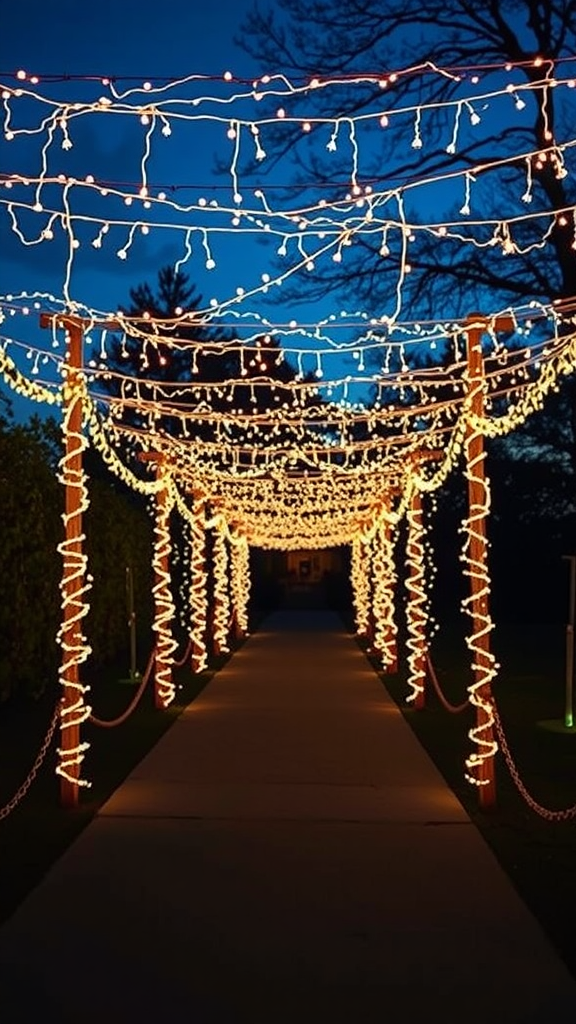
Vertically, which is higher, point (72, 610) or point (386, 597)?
point (72, 610)

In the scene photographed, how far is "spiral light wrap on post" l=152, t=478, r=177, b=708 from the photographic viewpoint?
14891 millimetres

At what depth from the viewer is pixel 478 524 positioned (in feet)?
30.1

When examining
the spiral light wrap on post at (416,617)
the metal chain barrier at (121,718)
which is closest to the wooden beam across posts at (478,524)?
the metal chain barrier at (121,718)

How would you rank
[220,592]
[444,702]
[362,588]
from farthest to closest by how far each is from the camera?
[362,588], [220,592], [444,702]

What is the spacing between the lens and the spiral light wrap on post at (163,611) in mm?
14891

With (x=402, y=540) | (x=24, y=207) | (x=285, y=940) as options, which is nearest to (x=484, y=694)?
(x=285, y=940)

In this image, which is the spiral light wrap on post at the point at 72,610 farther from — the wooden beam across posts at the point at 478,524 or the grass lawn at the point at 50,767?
the wooden beam across posts at the point at 478,524

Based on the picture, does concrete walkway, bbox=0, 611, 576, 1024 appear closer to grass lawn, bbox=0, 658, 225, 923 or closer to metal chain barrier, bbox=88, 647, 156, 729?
grass lawn, bbox=0, 658, 225, 923

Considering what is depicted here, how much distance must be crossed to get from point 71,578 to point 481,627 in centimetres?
286

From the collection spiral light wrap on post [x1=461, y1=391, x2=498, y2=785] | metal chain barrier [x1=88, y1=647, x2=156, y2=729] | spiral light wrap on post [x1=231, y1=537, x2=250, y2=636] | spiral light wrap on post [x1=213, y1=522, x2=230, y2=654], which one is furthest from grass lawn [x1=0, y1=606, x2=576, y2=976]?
spiral light wrap on post [x1=231, y1=537, x2=250, y2=636]

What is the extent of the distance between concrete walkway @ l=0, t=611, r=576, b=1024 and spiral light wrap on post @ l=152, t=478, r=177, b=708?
4.35m

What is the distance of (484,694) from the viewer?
8969 mm

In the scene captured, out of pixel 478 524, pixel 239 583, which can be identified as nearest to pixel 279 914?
pixel 478 524

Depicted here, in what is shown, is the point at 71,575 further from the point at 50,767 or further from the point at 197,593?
the point at 197,593
